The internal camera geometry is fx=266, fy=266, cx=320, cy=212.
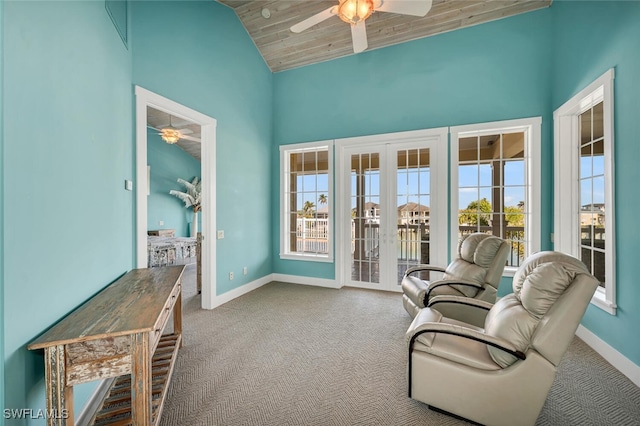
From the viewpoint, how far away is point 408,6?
2451 mm

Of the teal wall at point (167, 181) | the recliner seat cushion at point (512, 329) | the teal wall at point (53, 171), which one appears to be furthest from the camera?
the teal wall at point (167, 181)

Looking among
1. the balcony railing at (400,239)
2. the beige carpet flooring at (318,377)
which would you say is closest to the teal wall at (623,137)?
the beige carpet flooring at (318,377)

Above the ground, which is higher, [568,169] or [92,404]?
[568,169]

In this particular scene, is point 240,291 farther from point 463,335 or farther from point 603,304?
point 603,304

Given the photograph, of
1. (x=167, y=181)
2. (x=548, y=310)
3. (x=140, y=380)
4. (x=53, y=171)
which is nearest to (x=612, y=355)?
(x=548, y=310)

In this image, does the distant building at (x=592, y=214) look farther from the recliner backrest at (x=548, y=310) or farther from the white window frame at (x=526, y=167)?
the recliner backrest at (x=548, y=310)

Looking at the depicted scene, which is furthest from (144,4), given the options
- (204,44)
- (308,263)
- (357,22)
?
(308,263)

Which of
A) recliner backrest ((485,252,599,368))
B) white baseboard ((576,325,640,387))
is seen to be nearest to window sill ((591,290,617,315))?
white baseboard ((576,325,640,387))

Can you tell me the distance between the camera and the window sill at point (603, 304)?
7.46ft

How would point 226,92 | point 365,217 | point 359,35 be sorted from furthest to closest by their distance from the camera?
point 365,217
point 226,92
point 359,35

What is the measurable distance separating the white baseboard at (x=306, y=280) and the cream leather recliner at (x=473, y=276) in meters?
1.60

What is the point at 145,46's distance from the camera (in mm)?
2668

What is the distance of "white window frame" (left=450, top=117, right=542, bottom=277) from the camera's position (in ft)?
11.2

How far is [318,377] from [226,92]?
370cm
